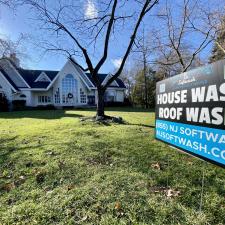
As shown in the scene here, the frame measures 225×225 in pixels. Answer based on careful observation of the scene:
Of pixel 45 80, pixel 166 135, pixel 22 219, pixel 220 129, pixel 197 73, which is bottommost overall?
pixel 22 219

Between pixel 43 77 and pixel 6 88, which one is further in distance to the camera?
pixel 43 77

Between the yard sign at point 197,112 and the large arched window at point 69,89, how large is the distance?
107 ft

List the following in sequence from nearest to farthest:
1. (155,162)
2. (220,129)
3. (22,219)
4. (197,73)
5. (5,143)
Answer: (220,129) < (197,73) < (22,219) < (155,162) < (5,143)

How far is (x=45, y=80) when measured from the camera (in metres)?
35.3

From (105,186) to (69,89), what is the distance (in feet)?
107

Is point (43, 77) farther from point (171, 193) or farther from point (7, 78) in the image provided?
point (171, 193)

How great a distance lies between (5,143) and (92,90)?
30.4m

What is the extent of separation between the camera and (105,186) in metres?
4.09

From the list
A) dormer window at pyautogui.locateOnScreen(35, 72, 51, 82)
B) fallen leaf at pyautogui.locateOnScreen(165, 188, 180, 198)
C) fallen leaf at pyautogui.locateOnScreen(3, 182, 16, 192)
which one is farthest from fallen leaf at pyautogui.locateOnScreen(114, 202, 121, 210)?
dormer window at pyautogui.locateOnScreen(35, 72, 51, 82)

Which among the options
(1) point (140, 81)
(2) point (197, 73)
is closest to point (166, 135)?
(2) point (197, 73)

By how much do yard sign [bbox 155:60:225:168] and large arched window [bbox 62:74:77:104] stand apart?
32.7 m

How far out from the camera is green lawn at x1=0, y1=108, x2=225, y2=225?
322cm

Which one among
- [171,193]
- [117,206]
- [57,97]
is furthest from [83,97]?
[117,206]

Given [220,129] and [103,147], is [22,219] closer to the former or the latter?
[220,129]
